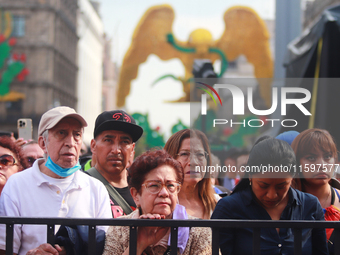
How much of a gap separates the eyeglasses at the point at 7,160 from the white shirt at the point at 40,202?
1.51 feet

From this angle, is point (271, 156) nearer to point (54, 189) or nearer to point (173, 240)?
point (173, 240)

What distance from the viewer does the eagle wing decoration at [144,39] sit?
2420 centimetres

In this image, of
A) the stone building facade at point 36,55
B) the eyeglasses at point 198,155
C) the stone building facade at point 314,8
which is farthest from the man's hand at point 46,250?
the stone building facade at point 36,55

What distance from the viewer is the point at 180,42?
26.0 m

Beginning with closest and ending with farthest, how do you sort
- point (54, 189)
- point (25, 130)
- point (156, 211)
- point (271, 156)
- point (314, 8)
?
point (156, 211), point (271, 156), point (54, 189), point (25, 130), point (314, 8)

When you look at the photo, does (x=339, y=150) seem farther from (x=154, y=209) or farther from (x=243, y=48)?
(x=243, y=48)

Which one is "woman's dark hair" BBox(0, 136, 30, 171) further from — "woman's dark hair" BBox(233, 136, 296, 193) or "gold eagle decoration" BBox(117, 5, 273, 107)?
"gold eagle decoration" BBox(117, 5, 273, 107)

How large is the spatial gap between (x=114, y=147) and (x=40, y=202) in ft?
2.63

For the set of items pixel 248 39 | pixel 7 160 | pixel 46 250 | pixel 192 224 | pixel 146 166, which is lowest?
pixel 46 250

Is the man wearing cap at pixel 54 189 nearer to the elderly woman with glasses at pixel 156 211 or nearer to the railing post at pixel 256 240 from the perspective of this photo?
the elderly woman with glasses at pixel 156 211

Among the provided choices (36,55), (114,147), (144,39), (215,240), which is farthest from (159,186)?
(36,55)

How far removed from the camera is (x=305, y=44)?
610cm

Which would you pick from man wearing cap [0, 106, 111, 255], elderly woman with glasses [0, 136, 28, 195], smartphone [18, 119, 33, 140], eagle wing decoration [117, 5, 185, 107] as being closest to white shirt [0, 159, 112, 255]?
man wearing cap [0, 106, 111, 255]

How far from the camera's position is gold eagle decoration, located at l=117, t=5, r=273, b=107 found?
79.6 ft
